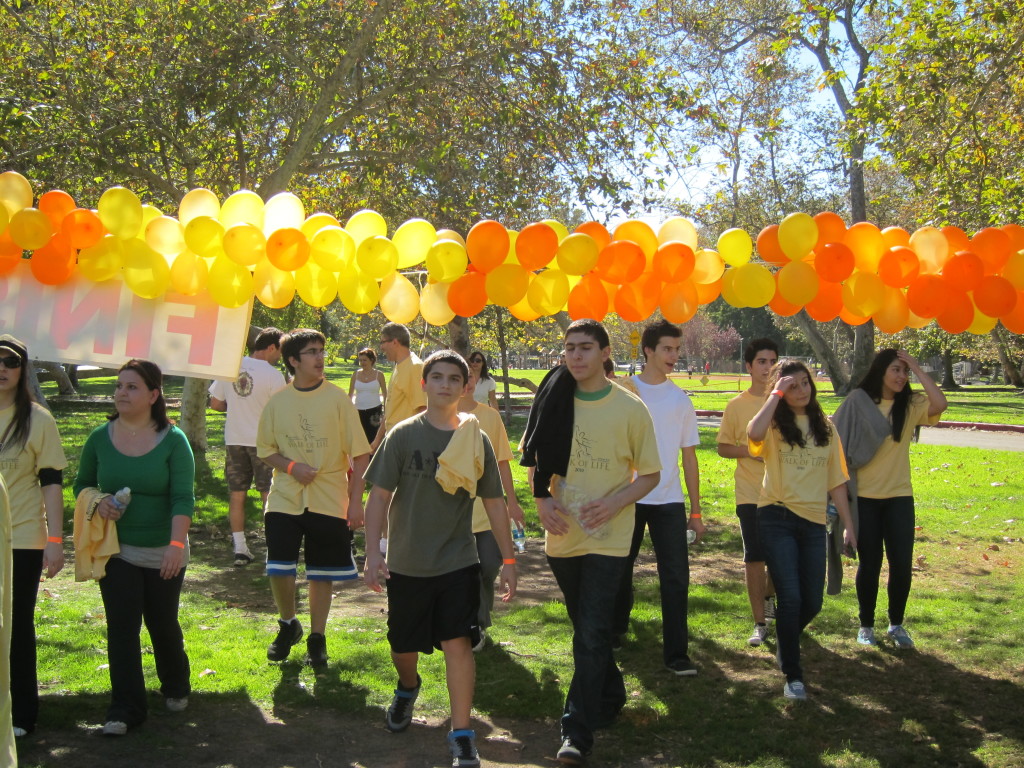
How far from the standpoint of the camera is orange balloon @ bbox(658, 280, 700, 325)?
6.31 metres

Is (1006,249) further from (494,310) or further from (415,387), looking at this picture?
(494,310)

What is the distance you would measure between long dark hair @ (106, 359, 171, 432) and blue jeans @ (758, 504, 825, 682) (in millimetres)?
3242

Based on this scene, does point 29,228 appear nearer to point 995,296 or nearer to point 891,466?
point 891,466

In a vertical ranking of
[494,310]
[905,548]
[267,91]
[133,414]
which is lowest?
[905,548]

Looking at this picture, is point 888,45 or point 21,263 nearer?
point 21,263

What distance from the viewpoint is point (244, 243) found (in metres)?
5.71

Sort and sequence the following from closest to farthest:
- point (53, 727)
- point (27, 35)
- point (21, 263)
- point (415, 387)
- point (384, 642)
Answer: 1. point (53, 727)
2. point (21, 263)
3. point (384, 642)
4. point (415, 387)
5. point (27, 35)

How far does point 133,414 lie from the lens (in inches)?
192

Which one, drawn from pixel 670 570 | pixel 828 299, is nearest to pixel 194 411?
pixel 670 570

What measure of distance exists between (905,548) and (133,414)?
179 inches

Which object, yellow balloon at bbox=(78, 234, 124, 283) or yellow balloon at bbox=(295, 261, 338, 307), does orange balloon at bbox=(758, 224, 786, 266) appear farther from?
yellow balloon at bbox=(78, 234, 124, 283)

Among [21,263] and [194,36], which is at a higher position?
[194,36]

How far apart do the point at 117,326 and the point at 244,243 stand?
925mm

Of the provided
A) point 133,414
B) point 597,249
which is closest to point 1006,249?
point 597,249
